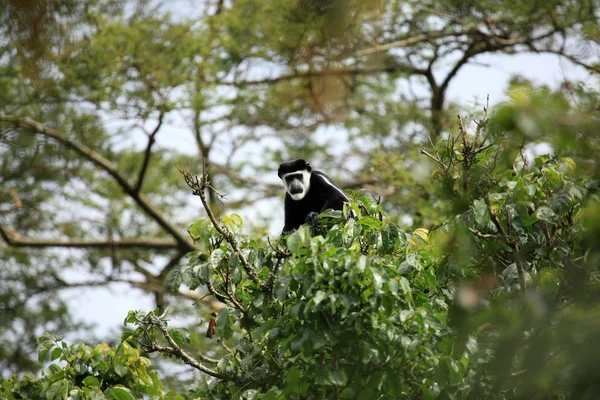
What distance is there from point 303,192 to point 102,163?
4.17 meters

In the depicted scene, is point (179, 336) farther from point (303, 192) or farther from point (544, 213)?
point (303, 192)

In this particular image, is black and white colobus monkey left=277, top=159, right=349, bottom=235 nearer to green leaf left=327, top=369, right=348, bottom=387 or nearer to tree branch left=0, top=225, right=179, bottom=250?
green leaf left=327, top=369, right=348, bottom=387

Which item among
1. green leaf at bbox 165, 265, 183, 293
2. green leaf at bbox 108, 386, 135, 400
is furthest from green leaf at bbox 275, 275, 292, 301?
green leaf at bbox 108, 386, 135, 400

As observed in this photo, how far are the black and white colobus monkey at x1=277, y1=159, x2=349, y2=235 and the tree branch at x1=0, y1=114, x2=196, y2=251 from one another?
112 inches

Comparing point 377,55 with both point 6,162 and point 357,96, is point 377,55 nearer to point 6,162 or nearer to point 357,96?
point 357,96

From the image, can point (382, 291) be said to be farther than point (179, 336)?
No

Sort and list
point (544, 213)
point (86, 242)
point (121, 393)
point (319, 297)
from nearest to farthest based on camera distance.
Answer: point (319, 297) → point (544, 213) → point (121, 393) → point (86, 242)

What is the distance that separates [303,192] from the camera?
520 cm

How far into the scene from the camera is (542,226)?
10.6ft

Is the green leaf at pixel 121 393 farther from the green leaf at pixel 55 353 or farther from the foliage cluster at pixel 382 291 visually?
the green leaf at pixel 55 353

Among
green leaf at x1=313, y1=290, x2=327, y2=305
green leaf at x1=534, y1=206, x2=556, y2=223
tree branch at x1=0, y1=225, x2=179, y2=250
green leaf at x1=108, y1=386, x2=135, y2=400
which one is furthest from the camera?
tree branch at x1=0, y1=225, x2=179, y2=250

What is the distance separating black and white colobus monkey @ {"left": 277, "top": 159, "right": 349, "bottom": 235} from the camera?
16.6 ft

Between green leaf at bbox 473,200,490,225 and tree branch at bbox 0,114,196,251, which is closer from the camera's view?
green leaf at bbox 473,200,490,225

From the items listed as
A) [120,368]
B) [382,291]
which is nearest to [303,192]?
[120,368]
